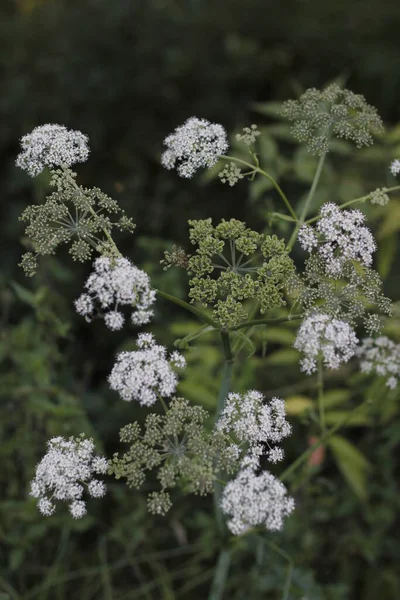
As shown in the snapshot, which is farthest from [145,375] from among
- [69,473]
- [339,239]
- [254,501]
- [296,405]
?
[296,405]

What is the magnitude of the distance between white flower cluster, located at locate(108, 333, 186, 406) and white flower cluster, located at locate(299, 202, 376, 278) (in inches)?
22.4

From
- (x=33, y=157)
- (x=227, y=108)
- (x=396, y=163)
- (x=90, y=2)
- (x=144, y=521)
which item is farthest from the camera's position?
(x=90, y=2)

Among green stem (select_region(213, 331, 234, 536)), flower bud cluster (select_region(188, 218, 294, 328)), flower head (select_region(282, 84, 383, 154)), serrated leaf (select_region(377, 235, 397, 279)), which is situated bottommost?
green stem (select_region(213, 331, 234, 536))

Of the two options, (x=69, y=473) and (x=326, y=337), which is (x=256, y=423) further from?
(x=69, y=473)

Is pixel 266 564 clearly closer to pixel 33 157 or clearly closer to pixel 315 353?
pixel 315 353

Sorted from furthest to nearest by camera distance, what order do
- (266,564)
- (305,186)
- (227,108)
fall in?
(227,108) → (305,186) → (266,564)

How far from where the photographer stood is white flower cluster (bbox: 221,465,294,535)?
196 cm

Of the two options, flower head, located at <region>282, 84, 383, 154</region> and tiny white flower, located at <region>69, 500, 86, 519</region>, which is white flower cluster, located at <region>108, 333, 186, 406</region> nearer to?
tiny white flower, located at <region>69, 500, 86, 519</region>

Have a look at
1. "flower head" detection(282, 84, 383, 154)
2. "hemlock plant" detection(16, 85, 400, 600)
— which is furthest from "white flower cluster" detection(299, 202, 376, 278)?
"flower head" detection(282, 84, 383, 154)

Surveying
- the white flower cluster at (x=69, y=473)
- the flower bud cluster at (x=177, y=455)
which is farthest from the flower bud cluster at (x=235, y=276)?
the white flower cluster at (x=69, y=473)

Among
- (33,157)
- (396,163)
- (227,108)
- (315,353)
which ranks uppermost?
(227,108)

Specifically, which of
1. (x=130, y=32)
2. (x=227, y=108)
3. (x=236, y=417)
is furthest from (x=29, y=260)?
(x=130, y=32)

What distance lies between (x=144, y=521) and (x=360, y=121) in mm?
2564

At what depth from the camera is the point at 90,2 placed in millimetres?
5977
